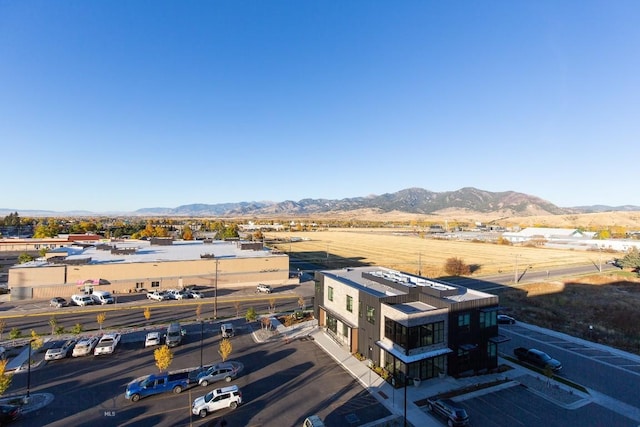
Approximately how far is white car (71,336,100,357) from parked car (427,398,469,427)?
30.8m

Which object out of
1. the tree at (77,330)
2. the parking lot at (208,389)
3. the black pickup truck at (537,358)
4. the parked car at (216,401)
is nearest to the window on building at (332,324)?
the parking lot at (208,389)

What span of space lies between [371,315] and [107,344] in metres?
25.7

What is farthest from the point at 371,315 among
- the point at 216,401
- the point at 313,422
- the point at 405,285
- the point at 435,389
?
the point at 216,401

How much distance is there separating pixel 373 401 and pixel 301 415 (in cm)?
544

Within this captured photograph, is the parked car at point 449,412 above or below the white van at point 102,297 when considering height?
above

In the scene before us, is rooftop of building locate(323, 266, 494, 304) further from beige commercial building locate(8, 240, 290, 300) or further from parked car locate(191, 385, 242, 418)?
beige commercial building locate(8, 240, 290, 300)

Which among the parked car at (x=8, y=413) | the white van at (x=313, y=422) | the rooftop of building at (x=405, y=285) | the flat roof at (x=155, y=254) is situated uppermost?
the rooftop of building at (x=405, y=285)

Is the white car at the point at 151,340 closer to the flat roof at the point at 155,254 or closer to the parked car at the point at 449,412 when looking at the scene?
the parked car at the point at 449,412

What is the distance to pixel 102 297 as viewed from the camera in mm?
49594

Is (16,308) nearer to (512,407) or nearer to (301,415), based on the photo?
(301,415)

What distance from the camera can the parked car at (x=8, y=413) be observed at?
20422mm

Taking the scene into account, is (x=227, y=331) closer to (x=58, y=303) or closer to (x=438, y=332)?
(x=438, y=332)

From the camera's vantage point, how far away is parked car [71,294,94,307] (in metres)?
48.2

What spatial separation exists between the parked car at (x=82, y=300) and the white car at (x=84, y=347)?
19.0 m
